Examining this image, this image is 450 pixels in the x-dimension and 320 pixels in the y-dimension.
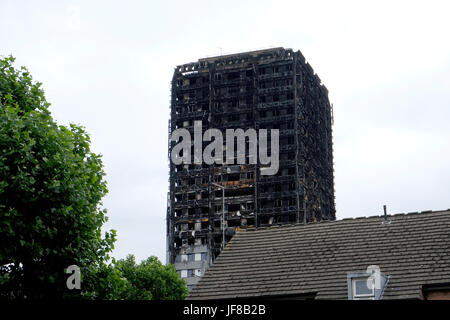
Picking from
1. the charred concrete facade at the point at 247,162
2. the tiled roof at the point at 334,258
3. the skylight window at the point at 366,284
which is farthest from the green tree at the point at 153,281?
the skylight window at the point at 366,284

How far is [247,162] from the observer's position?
13625 cm

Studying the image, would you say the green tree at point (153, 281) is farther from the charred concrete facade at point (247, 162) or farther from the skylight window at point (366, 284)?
the skylight window at point (366, 284)

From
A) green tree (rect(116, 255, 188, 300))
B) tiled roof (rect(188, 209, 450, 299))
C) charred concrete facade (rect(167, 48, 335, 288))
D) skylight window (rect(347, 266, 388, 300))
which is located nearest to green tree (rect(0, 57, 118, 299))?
tiled roof (rect(188, 209, 450, 299))

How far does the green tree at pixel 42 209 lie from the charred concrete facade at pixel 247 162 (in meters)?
102

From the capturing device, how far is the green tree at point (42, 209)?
22891 mm

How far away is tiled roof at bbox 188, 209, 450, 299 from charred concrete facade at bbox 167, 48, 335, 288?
93.3m

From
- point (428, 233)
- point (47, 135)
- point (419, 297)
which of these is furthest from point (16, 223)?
point (428, 233)

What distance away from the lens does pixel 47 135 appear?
24.5 meters

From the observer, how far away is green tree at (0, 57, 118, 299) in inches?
901

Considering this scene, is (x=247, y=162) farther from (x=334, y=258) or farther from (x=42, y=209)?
(x=42, y=209)

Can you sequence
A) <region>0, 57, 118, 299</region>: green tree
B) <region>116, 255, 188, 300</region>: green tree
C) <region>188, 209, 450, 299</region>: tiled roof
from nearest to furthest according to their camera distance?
<region>0, 57, 118, 299</region>: green tree
<region>188, 209, 450, 299</region>: tiled roof
<region>116, 255, 188, 300</region>: green tree

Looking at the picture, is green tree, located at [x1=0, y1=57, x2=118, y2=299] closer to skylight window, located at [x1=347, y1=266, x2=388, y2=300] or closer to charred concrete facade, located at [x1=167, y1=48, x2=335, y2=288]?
skylight window, located at [x1=347, y1=266, x2=388, y2=300]
